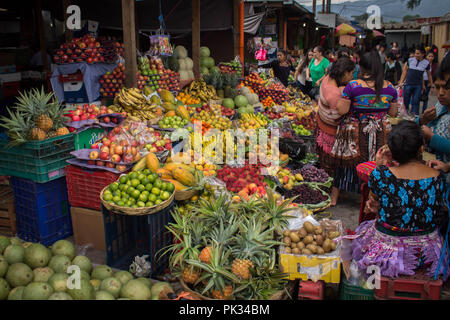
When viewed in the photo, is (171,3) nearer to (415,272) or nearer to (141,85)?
(141,85)

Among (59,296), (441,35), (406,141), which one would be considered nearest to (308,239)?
(406,141)

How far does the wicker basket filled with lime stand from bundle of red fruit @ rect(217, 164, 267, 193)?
3.56ft

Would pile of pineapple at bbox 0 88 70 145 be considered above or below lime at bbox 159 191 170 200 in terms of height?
above

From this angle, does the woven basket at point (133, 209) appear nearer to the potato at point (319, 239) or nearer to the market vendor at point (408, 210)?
the potato at point (319, 239)

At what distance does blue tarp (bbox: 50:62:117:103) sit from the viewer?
6055 millimetres

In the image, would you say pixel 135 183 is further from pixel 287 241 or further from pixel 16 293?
pixel 287 241

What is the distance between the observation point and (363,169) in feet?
11.2

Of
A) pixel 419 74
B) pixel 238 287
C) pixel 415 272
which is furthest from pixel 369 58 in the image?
pixel 419 74

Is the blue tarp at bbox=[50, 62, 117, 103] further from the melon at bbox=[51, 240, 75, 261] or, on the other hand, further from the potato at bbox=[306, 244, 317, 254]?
the potato at bbox=[306, 244, 317, 254]

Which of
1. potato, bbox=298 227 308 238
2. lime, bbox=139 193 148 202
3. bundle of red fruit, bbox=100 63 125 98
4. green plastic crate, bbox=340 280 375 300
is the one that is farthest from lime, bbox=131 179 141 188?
bundle of red fruit, bbox=100 63 125 98

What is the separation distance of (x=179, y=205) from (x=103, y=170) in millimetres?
856

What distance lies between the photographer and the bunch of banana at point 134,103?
557 centimetres

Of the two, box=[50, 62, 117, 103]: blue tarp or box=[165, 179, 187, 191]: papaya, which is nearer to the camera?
box=[165, 179, 187, 191]: papaya
